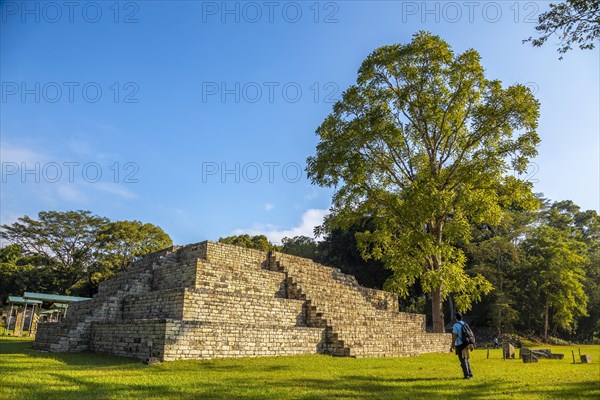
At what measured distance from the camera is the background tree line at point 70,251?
45062 millimetres

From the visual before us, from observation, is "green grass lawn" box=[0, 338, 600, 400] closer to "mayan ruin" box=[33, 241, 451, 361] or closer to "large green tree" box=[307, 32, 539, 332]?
"mayan ruin" box=[33, 241, 451, 361]

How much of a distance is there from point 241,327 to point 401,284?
11703 mm

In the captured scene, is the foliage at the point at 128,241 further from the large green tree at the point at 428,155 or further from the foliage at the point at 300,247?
the large green tree at the point at 428,155

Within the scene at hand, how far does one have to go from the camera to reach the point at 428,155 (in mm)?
24109

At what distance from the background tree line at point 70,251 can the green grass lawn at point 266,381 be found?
118 ft

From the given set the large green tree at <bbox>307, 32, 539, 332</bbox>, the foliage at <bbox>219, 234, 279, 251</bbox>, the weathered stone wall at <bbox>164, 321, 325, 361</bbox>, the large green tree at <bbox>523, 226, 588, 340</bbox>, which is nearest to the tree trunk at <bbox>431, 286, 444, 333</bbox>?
the large green tree at <bbox>307, 32, 539, 332</bbox>

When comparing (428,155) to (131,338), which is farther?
(428,155)

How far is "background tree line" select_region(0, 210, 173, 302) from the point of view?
1774 inches

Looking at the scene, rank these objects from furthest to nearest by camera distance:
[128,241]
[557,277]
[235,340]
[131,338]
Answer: [128,241] → [557,277] → [235,340] → [131,338]

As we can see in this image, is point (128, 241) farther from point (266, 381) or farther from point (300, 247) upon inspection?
point (266, 381)

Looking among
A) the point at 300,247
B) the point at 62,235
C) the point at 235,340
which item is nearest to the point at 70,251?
the point at 62,235

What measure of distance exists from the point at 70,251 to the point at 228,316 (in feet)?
135

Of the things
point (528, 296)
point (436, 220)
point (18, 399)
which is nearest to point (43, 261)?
point (436, 220)

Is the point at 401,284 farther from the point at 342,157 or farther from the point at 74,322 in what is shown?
the point at 74,322
